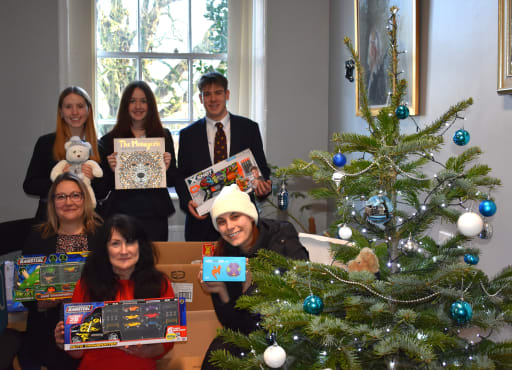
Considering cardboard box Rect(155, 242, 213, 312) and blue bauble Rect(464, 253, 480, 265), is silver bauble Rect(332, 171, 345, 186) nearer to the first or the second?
blue bauble Rect(464, 253, 480, 265)

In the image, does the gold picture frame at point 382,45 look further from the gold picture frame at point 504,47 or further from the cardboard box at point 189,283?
the cardboard box at point 189,283

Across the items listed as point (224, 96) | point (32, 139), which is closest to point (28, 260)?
point (224, 96)

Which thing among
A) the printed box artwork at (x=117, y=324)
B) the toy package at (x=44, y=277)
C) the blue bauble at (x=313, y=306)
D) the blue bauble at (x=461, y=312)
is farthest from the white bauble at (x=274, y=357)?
the toy package at (x=44, y=277)

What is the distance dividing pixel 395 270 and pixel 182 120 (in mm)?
3573

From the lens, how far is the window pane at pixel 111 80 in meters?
4.53

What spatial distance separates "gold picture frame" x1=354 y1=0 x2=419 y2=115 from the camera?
8.55 ft

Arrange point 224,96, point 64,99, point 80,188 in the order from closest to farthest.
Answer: point 80,188, point 64,99, point 224,96

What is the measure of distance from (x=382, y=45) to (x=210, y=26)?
2007mm

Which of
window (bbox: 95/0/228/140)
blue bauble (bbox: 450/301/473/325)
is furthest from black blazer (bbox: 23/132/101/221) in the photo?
blue bauble (bbox: 450/301/473/325)

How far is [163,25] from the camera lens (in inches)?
180

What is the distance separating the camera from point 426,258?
1329mm

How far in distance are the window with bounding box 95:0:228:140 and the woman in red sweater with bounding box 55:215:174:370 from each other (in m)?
2.57

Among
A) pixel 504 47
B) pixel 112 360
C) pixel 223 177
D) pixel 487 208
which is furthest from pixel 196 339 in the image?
Result: pixel 504 47

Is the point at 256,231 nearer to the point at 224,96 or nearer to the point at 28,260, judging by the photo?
the point at 28,260
